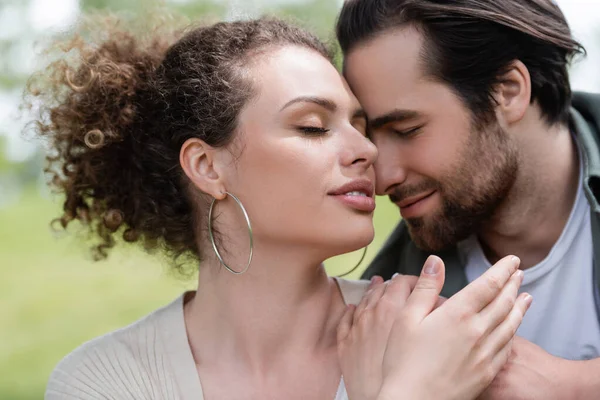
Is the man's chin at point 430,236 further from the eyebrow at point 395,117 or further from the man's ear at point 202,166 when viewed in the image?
the man's ear at point 202,166

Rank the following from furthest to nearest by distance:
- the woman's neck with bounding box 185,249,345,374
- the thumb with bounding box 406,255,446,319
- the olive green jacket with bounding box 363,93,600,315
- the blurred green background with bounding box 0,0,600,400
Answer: the blurred green background with bounding box 0,0,600,400
the olive green jacket with bounding box 363,93,600,315
the woman's neck with bounding box 185,249,345,374
the thumb with bounding box 406,255,446,319

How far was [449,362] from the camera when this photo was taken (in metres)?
1.95

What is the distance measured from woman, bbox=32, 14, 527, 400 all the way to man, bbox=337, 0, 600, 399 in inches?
8.9

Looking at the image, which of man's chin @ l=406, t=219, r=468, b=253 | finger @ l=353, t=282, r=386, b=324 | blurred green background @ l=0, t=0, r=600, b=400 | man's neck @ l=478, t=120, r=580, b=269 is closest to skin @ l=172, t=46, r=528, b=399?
finger @ l=353, t=282, r=386, b=324

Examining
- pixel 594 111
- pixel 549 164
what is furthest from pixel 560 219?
pixel 594 111

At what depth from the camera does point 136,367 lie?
229 centimetres

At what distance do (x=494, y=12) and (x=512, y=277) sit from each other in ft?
3.39

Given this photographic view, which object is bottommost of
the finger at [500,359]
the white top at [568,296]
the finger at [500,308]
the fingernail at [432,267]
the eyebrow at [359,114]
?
the white top at [568,296]

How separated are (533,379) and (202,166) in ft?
3.80

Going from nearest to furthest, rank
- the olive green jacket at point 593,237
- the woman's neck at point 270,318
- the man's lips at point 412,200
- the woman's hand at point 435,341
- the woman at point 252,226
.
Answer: the woman's hand at point 435,341
the woman at point 252,226
the woman's neck at point 270,318
the olive green jacket at point 593,237
the man's lips at point 412,200

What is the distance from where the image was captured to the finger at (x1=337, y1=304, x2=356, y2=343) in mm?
2246

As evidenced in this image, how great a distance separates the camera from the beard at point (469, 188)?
263cm

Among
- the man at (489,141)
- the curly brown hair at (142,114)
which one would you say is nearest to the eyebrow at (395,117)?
the man at (489,141)

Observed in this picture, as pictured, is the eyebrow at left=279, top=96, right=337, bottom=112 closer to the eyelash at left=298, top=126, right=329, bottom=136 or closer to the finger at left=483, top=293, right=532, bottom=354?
the eyelash at left=298, top=126, right=329, bottom=136
